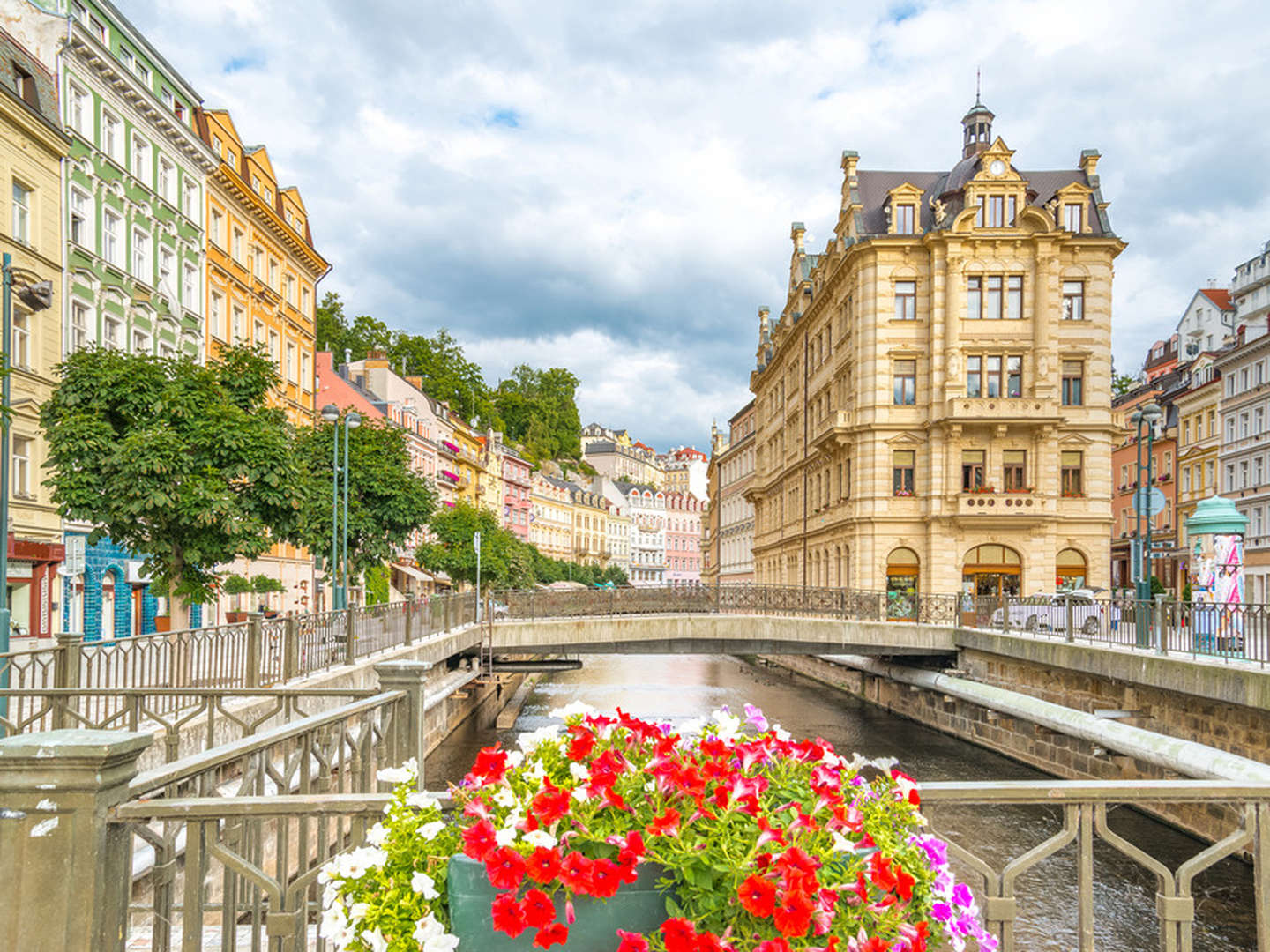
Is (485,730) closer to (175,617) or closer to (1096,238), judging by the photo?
(175,617)

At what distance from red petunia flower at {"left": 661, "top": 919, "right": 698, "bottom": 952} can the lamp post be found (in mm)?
23378

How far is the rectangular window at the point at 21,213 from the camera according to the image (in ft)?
82.4

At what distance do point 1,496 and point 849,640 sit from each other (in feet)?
71.2

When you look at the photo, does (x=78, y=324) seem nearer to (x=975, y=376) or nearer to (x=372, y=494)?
(x=372, y=494)

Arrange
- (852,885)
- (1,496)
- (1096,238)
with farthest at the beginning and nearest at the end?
(1096,238)
(1,496)
(852,885)

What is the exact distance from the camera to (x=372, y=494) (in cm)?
3034

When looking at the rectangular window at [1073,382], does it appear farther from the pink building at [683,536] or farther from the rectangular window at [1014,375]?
the pink building at [683,536]

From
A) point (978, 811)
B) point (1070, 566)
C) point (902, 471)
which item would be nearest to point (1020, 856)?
point (978, 811)

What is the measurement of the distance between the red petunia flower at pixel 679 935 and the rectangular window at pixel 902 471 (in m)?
38.3

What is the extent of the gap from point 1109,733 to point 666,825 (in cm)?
1753

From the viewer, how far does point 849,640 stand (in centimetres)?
2972

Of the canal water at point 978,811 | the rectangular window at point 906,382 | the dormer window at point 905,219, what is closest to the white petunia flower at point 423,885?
the canal water at point 978,811

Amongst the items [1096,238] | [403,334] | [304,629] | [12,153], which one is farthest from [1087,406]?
[403,334]

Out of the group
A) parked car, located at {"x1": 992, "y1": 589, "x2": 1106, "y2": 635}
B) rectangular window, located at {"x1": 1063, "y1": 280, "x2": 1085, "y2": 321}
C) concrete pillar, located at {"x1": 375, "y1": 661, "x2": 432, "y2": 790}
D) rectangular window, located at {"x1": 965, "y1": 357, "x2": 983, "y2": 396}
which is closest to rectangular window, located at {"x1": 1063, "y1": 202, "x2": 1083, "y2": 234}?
rectangular window, located at {"x1": 1063, "y1": 280, "x2": 1085, "y2": 321}
